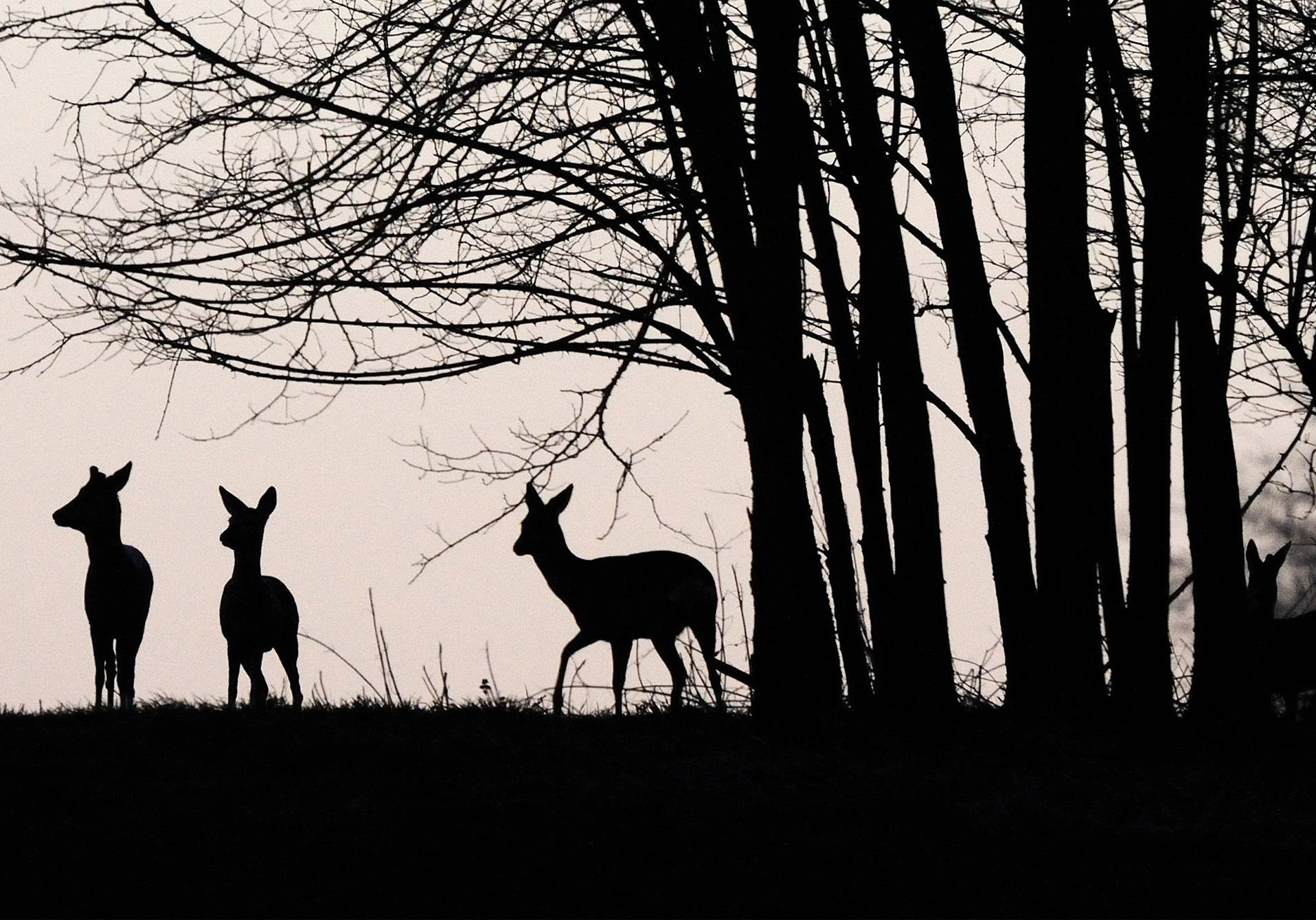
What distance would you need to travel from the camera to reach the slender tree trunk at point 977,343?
884cm

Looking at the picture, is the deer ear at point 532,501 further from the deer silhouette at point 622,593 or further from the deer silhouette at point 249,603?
the deer silhouette at point 249,603

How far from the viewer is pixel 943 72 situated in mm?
8938

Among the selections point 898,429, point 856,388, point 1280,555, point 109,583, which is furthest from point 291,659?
point 1280,555

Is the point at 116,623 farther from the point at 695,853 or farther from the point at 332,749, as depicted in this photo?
the point at 695,853

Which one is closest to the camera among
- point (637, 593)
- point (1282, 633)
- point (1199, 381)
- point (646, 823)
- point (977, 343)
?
point (646, 823)

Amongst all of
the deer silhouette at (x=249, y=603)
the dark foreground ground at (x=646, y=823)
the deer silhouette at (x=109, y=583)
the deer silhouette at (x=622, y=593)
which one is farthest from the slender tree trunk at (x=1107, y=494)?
the deer silhouette at (x=109, y=583)

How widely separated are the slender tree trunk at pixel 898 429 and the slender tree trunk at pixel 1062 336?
628mm

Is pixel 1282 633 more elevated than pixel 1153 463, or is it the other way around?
pixel 1153 463

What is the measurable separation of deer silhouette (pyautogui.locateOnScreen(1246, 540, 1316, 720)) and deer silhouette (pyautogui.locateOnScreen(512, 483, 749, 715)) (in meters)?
3.51

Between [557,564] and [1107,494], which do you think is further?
[557,564]

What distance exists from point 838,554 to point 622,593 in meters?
1.97

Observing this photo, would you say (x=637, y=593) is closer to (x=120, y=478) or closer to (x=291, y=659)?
(x=291, y=659)

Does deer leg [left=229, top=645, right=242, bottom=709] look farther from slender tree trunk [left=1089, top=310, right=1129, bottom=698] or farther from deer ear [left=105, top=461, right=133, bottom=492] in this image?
slender tree trunk [left=1089, top=310, right=1129, bottom=698]

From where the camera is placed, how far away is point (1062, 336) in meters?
8.63
